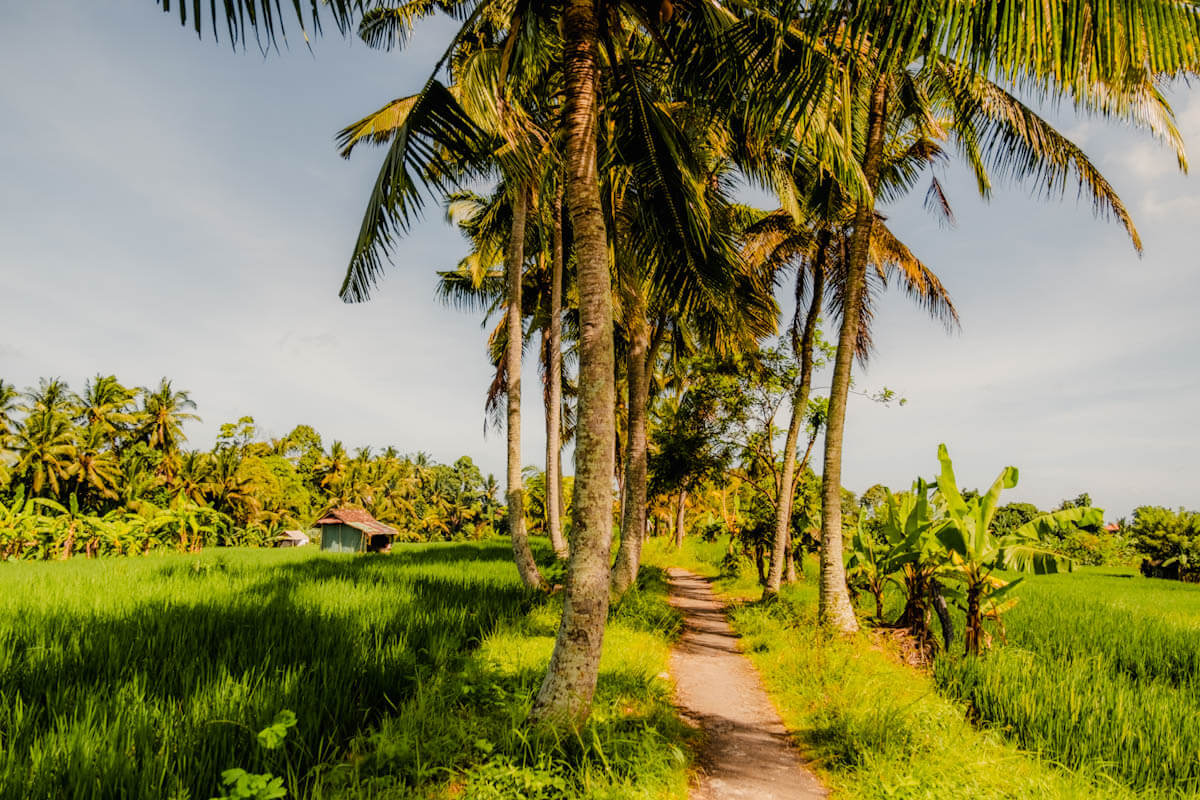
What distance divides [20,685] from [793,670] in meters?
5.90

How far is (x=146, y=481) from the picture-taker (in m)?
26.6

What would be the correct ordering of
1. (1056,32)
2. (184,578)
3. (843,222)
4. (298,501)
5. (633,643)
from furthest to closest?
(298,501) → (843,222) → (184,578) → (633,643) → (1056,32)

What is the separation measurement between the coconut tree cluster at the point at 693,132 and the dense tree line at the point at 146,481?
1451 centimetres

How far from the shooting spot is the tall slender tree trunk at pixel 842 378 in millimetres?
6891

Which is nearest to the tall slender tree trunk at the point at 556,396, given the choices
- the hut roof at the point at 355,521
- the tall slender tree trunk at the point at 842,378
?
the tall slender tree trunk at the point at 842,378

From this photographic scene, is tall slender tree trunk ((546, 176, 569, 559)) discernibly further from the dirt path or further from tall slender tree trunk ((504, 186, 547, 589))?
the dirt path

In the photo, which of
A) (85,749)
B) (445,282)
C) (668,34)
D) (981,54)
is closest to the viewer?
(85,749)

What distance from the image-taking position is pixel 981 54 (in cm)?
296

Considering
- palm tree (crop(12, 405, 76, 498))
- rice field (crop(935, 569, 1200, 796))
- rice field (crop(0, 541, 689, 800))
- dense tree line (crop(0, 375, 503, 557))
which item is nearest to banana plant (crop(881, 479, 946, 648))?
rice field (crop(935, 569, 1200, 796))

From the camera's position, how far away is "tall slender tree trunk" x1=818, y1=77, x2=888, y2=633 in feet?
22.6

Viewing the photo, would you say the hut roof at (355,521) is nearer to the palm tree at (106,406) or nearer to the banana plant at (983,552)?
the palm tree at (106,406)

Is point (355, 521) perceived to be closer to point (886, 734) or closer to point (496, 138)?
point (496, 138)

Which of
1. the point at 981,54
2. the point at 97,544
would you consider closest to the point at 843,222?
the point at 981,54

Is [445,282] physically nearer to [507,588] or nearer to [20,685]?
[507,588]
